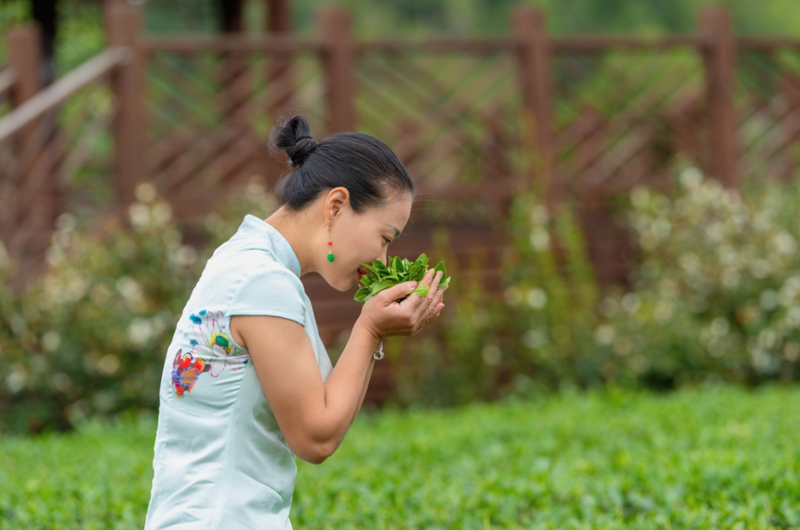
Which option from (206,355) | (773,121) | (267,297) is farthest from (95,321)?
(773,121)

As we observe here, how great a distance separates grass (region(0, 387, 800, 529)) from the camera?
396cm

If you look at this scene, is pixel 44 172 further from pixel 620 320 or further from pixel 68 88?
pixel 620 320

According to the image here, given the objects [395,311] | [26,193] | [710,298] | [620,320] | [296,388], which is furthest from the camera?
[710,298]

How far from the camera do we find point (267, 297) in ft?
6.68

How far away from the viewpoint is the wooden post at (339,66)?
7977 mm

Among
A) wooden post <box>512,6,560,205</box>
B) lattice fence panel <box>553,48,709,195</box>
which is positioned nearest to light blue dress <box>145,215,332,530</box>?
wooden post <box>512,6,560,205</box>

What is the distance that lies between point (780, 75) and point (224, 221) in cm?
606

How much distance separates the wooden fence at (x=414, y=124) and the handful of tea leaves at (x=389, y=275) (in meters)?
5.06

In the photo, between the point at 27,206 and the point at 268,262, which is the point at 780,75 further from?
the point at 268,262

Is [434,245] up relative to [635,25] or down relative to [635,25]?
down

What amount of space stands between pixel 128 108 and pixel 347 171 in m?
5.58

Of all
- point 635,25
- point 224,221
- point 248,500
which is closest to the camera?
point 248,500

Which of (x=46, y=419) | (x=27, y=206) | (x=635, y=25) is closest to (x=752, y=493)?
(x=46, y=419)

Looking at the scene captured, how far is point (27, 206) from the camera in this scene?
24.8 ft
